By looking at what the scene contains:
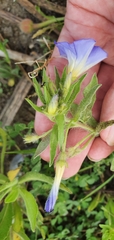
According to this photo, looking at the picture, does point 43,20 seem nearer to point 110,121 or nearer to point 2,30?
point 2,30

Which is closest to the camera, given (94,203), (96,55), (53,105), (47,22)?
(53,105)

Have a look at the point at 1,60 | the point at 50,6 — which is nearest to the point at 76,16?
the point at 50,6

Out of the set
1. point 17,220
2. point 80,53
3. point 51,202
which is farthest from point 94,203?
point 80,53

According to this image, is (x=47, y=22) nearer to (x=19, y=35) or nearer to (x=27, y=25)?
(x=27, y=25)

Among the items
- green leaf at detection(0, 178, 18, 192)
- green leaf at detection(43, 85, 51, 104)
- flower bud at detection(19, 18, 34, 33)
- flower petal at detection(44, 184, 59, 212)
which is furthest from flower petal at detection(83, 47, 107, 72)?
flower bud at detection(19, 18, 34, 33)

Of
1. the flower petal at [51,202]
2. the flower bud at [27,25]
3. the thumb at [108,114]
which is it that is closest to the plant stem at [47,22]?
the flower bud at [27,25]

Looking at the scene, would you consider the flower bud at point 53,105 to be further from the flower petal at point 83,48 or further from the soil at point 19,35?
the soil at point 19,35

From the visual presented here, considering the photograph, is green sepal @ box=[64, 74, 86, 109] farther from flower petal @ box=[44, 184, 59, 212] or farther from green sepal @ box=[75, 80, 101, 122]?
flower petal @ box=[44, 184, 59, 212]
